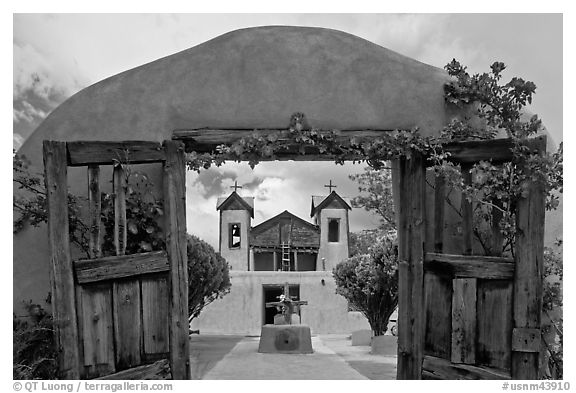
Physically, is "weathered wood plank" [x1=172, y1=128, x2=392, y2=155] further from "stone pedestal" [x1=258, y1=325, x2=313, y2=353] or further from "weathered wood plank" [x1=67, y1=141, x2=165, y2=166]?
"stone pedestal" [x1=258, y1=325, x2=313, y2=353]

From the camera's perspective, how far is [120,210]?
4.86 meters

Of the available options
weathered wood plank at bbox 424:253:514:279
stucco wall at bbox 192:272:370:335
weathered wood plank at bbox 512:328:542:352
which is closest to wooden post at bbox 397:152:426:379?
weathered wood plank at bbox 424:253:514:279

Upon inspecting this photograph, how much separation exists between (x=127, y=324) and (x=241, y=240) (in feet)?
81.8

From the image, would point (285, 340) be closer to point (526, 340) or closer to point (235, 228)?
point (526, 340)

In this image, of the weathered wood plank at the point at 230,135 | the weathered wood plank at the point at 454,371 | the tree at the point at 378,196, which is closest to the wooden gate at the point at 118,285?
the weathered wood plank at the point at 230,135

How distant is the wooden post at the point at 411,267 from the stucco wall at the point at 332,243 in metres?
24.6

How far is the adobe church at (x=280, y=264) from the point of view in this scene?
24891 millimetres

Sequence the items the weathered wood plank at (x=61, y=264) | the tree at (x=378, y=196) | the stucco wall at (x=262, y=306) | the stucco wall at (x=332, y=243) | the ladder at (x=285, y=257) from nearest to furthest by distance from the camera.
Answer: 1. the weathered wood plank at (x=61, y=264)
2. the tree at (x=378, y=196)
3. the stucco wall at (x=262, y=306)
4. the stucco wall at (x=332, y=243)
5. the ladder at (x=285, y=257)

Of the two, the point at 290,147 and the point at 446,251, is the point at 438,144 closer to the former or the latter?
the point at 446,251

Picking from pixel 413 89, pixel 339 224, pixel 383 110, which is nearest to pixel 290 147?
pixel 383 110

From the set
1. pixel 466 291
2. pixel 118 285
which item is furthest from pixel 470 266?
pixel 118 285

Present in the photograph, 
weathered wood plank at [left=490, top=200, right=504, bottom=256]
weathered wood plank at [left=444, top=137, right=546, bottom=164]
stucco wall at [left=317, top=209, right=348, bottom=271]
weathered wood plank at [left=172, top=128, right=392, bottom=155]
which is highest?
weathered wood plank at [left=172, top=128, right=392, bottom=155]

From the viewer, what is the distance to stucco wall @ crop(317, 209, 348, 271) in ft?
97.6

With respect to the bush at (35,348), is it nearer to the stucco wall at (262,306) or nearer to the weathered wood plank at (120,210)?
the weathered wood plank at (120,210)
